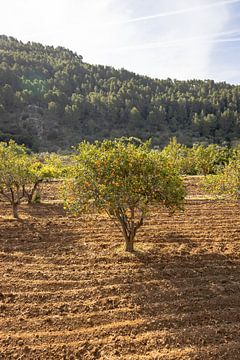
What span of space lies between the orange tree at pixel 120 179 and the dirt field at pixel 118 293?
2.78 meters

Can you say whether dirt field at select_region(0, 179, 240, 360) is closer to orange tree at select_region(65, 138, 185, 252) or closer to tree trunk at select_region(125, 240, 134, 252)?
tree trunk at select_region(125, 240, 134, 252)

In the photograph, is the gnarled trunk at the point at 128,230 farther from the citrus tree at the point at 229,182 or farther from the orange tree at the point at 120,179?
the citrus tree at the point at 229,182

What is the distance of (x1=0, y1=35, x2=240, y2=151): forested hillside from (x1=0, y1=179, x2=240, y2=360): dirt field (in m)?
69.3

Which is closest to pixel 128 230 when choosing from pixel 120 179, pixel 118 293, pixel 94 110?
pixel 120 179

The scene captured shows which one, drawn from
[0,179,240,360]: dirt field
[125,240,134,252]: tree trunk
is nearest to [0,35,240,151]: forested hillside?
[0,179,240,360]: dirt field

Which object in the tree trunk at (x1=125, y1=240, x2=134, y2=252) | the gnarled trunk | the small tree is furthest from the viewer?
the small tree

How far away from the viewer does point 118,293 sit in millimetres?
12266

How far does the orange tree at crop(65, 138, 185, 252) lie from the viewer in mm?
13703

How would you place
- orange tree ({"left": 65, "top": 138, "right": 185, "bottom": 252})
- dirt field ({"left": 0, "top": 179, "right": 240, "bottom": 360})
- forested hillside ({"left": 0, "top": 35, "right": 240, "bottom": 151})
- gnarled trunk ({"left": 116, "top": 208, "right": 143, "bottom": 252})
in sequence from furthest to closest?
forested hillside ({"left": 0, "top": 35, "right": 240, "bottom": 151}) < gnarled trunk ({"left": 116, "top": 208, "right": 143, "bottom": 252}) < orange tree ({"left": 65, "top": 138, "right": 185, "bottom": 252}) < dirt field ({"left": 0, "top": 179, "right": 240, "bottom": 360})

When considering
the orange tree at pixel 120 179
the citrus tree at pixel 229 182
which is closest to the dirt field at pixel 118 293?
the orange tree at pixel 120 179

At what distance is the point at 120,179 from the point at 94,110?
308ft

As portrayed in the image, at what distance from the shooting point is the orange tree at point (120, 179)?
13703 millimetres

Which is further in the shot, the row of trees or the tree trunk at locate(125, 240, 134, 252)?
the tree trunk at locate(125, 240, 134, 252)

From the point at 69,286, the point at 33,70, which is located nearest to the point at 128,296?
the point at 69,286
